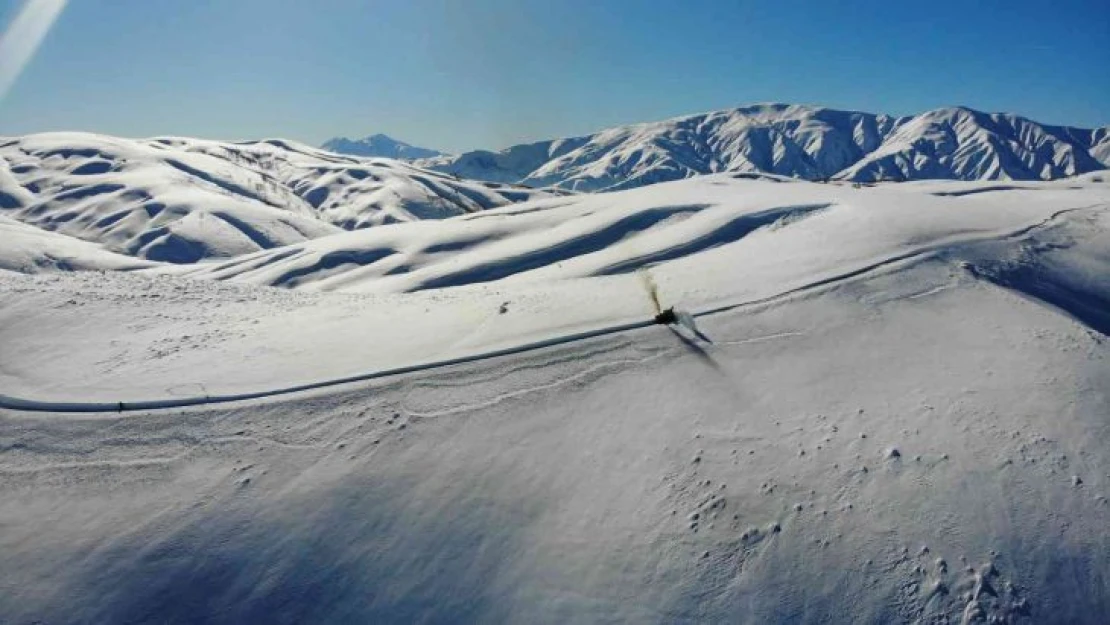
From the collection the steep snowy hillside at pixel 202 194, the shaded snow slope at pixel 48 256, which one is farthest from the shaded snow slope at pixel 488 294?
the steep snowy hillside at pixel 202 194

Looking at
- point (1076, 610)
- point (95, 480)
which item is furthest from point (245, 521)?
point (1076, 610)

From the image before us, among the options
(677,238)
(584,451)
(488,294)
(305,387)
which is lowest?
(584,451)

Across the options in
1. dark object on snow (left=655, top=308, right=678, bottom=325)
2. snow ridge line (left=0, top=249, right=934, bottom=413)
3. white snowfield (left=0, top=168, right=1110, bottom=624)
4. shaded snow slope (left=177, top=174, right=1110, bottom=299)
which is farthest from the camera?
shaded snow slope (left=177, top=174, right=1110, bottom=299)

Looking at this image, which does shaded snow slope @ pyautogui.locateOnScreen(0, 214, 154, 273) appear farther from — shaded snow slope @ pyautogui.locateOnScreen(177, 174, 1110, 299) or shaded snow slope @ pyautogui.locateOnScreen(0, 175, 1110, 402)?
shaded snow slope @ pyautogui.locateOnScreen(0, 175, 1110, 402)

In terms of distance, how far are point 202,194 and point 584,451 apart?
111m

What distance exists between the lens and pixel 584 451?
8.66 m

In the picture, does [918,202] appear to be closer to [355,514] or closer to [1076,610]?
[1076,610]

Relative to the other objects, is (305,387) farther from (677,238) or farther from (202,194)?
(202,194)

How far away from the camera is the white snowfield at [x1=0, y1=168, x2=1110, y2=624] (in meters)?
6.72

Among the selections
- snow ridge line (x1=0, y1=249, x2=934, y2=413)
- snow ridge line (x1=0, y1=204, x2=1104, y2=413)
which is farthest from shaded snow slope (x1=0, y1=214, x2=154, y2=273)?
snow ridge line (x1=0, y1=204, x2=1104, y2=413)

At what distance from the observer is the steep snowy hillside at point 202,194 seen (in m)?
83.1

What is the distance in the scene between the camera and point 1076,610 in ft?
20.6

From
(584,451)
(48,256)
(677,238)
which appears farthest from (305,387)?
(48,256)

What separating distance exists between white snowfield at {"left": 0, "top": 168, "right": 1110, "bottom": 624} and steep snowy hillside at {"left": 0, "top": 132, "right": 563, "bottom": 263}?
7413 centimetres
